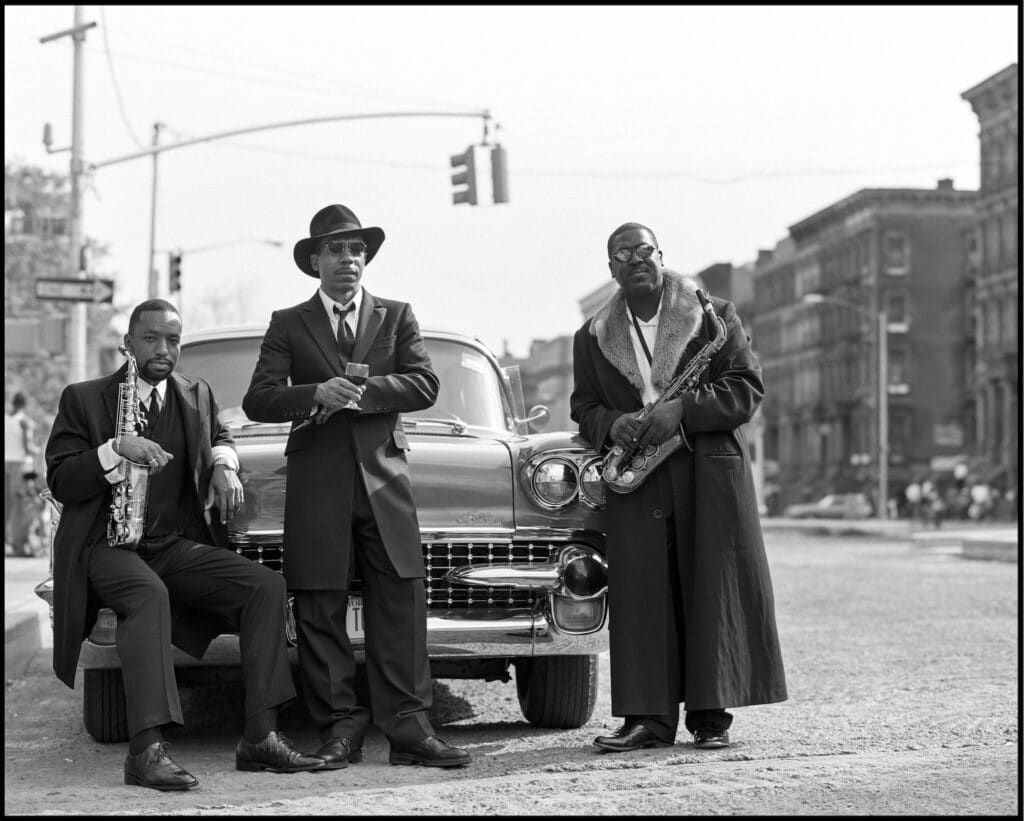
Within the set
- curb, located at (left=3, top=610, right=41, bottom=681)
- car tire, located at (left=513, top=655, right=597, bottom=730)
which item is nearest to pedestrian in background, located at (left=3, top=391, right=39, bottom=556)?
curb, located at (left=3, top=610, right=41, bottom=681)

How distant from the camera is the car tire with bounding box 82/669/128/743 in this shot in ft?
23.1

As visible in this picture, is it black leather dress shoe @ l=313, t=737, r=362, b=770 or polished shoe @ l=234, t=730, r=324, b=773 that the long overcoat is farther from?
polished shoe @ l=234, t=730, r=324, b=773

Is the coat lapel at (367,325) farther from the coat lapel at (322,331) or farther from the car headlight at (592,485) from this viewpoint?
the car headlight at (592,485)

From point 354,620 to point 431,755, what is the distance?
676 millimetres

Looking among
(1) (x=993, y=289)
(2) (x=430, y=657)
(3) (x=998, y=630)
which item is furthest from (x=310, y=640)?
(1) (x=993, y=289)

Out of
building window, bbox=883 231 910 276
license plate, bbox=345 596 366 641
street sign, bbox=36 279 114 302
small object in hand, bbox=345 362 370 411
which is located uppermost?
building window, bbox=883 231 910 276

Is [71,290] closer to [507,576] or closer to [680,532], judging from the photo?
[507,576]

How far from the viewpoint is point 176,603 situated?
650 centimetres

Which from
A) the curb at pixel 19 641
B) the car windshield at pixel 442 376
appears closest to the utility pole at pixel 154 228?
the curb at pixel 19 641

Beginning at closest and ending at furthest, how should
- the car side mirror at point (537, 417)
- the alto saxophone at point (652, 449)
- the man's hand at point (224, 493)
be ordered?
the man's hand at point (224, 493)
the alto saxophone at point (652, 449)
the car side mirror at point (537, 417)

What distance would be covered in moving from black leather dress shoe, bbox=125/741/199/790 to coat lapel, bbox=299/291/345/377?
5.11 feet

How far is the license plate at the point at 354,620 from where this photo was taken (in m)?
6.67

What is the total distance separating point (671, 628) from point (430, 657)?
37.1 inches

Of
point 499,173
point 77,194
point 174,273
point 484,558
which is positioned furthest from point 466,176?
point 484,558
